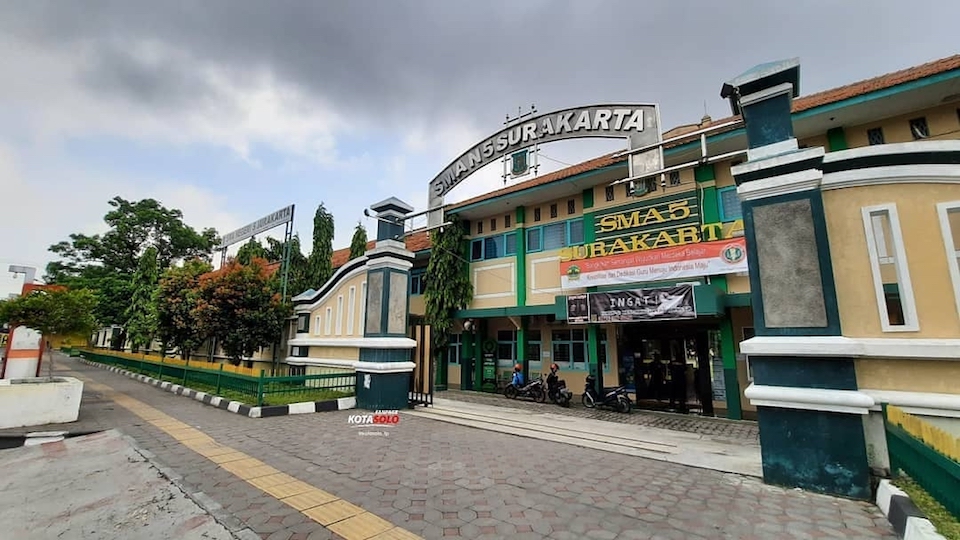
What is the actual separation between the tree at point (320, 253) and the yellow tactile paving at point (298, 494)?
14784 mm

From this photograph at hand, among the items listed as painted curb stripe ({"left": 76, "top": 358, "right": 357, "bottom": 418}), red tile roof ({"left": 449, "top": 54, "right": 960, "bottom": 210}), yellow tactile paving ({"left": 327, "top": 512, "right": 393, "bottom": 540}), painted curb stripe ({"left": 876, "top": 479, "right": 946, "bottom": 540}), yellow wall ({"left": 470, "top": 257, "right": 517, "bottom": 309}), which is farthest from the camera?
yellow wall ({"left": 470, "top": 257, "right": 517, "bottom": 309})

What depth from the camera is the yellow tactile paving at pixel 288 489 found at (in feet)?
13.6

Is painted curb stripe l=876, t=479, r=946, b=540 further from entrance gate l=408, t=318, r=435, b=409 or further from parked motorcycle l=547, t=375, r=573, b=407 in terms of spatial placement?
entrance gate l=408, t=318, r=435, b=409

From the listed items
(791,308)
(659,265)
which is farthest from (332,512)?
(659,265)

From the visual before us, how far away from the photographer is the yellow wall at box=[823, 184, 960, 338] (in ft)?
13.8

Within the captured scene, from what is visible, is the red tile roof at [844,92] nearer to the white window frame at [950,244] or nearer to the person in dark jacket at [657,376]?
the white window frame at [950,244]

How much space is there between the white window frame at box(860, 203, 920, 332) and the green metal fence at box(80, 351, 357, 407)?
10.1m

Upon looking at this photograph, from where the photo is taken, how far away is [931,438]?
3.31m

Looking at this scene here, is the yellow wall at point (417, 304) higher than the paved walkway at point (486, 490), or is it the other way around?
the yellow wall at point (417, 304)

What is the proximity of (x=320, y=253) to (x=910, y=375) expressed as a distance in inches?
855

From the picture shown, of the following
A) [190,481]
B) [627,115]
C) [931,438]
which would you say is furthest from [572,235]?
[190,481]

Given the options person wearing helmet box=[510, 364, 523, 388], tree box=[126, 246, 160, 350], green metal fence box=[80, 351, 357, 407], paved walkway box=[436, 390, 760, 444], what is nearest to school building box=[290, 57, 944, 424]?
person wearing helmet box=[510, 364, 523, 388]

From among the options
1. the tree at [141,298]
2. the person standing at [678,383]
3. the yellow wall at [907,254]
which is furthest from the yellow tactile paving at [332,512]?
the tree at [141,298]

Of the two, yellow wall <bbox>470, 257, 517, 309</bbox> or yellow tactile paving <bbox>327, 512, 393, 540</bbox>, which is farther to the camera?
yellow wall <bbox>470, 257, 517, 309</bbox>
